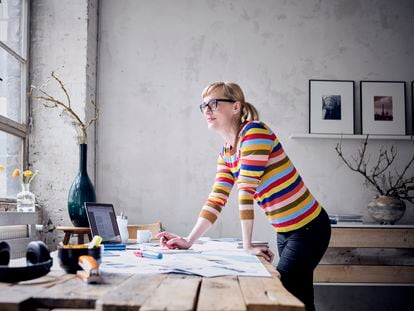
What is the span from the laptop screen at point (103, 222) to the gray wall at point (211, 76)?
5.42ft

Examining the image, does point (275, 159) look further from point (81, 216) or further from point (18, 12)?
point (18, 12)

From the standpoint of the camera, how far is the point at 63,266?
4.59 feet

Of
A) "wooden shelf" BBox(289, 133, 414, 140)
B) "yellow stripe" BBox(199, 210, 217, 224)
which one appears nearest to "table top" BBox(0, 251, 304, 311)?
"yellow stripe" BBox(199, 210, 217, 224)

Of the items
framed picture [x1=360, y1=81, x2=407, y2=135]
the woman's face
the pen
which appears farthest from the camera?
framed picture [x1=360, y1=81, x2=407, y2=135]

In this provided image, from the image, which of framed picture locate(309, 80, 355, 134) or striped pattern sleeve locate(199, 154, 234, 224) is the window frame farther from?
framed picture locate(309, 80, 355, 134)

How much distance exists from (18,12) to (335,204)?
274cm

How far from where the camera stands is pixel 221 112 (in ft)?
7.29

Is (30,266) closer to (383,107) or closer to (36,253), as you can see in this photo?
(36,253)

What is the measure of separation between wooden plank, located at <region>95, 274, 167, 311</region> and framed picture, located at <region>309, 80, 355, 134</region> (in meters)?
3.00

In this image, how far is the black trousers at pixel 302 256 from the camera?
1.99 metres

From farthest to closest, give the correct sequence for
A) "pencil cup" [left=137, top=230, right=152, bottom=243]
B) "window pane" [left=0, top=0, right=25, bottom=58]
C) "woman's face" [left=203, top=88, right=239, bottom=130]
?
1. "window pane" [left=0, top=0, right=25, bottom=58]
2. "pencil cup" [left=137, top=230, right=152, bottom=243]
3. "woman's face" [left=203, top=88, right=239, bottom=130]

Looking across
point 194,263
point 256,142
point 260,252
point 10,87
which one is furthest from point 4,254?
point 10,87

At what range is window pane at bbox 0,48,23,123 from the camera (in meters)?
3.46

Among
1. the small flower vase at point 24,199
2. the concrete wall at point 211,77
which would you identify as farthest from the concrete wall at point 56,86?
the small flower vase at point 24,199
